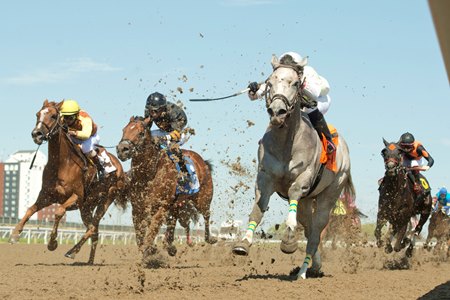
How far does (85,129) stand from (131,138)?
187 centimetres

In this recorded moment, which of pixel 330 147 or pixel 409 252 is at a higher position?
pixel 330 147

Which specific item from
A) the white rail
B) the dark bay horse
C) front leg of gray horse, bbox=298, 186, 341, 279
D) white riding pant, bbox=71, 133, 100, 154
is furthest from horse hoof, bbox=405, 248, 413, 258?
the white rail

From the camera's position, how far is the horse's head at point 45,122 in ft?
35.8

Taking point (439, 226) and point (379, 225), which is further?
point (439, 226)

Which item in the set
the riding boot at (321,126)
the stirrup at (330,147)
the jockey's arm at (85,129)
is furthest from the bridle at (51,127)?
the stirrup at (330,147)

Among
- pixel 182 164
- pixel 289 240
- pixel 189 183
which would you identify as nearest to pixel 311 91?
pixel 289 240

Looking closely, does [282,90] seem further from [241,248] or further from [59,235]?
[59,235]

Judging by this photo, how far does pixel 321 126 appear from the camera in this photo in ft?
26.8

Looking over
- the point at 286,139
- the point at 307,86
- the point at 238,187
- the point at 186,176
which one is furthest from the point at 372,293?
the point at 186,176

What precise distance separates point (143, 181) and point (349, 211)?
4.16 meters

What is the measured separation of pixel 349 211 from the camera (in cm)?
1308

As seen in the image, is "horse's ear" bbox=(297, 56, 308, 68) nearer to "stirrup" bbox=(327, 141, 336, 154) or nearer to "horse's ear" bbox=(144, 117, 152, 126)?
"stirrup" bbox=(327, 141, 336, 154)

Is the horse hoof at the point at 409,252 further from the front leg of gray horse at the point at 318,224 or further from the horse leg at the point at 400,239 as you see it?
the front leg of gray horse at the point at 318,224

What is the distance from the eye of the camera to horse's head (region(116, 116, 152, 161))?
10.2 meters
